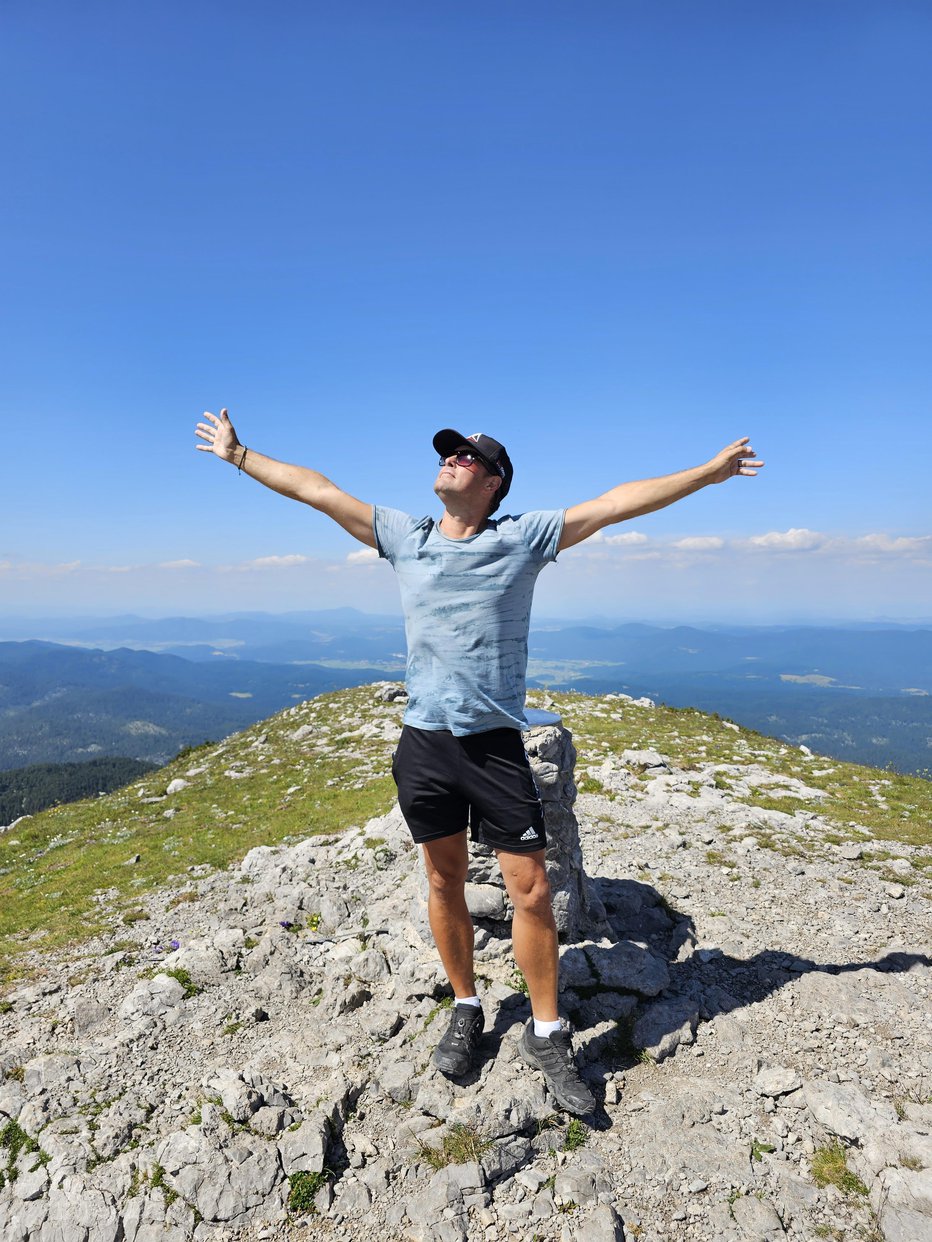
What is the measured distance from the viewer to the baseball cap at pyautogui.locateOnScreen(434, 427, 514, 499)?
4805mm

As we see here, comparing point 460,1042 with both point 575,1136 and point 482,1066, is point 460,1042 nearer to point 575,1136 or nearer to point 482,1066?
point 482,1066

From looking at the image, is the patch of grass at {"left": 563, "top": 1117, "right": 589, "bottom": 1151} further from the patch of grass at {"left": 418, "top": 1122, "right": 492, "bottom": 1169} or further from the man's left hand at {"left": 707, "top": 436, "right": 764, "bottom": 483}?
the man's left hand at {"left": 707, "top": 436, "right": 764, "bottom": 483}

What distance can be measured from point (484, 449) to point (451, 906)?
389 cm

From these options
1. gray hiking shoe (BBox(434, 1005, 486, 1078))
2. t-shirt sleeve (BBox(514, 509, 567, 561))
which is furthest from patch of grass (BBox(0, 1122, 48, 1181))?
t-shirt sleeve (BBox(514, 509, 567, 561))

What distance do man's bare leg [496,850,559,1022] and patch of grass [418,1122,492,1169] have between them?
3.20 feet

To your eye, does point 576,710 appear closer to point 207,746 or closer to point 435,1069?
point 207,746

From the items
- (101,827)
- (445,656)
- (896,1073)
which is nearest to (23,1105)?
(445,656)

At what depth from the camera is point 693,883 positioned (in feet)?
32.3

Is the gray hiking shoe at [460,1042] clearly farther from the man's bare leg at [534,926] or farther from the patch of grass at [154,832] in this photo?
the patch of grass at [154,832]

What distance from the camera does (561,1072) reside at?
493 centimetres

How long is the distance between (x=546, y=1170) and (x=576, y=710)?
73.7ft

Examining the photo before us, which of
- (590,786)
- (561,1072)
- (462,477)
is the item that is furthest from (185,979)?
(590,786)

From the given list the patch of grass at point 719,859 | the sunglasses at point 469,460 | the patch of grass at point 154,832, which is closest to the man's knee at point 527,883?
the sunglasses at point 469,460

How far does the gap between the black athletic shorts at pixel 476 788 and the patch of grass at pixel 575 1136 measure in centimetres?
240
